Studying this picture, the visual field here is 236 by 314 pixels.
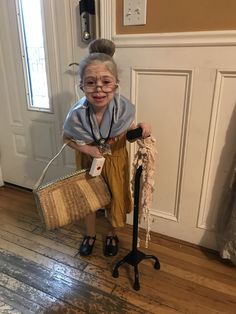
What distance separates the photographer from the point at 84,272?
54.4 inches

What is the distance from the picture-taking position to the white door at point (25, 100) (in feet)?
5.08

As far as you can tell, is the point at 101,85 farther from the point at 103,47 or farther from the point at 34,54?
the point at 34,54

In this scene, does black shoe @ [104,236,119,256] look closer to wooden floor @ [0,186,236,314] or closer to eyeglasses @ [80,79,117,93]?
wooden floor @ [0,186,236,314]

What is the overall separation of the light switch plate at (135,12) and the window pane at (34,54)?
1.98 feet

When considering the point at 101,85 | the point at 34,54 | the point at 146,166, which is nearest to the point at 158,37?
the point at 101,85

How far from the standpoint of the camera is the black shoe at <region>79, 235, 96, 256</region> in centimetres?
150

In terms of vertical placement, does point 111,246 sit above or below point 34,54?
below

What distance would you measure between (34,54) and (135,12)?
30.4 inches

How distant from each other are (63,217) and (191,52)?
97 cm

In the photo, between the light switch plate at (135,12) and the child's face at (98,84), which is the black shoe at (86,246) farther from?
the light switch plate at (135,12)

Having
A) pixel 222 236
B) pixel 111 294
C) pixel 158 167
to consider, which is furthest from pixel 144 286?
pixel 158 167

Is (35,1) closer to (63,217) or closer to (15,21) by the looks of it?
(15,21)

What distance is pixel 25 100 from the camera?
1896 mm

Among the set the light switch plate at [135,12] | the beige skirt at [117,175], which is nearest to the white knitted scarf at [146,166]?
the beige skirt at [117,175]
